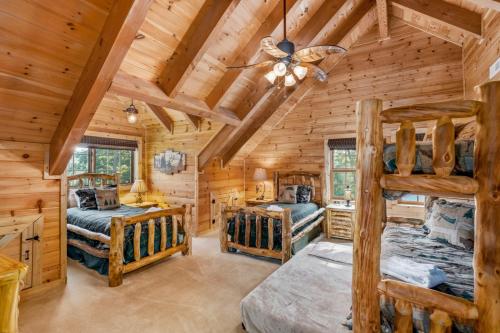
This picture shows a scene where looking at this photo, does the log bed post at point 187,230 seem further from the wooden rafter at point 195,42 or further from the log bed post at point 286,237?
the wooden rafter at point 195,42

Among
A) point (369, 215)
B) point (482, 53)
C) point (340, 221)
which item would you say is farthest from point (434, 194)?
point (340, 221)

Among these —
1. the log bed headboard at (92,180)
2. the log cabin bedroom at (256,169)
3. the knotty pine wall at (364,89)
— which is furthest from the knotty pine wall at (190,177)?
the knotty pine wall at (364,89)

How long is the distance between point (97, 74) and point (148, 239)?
7.01 ft

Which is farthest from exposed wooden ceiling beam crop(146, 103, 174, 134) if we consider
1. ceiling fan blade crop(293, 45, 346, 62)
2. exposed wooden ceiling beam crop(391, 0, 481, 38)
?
exposed wooden ceiling beam crop(391, 0, 481, 38)

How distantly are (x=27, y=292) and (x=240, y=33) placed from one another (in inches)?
154

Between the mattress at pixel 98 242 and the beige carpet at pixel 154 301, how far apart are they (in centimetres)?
14

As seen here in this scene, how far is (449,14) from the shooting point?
3.00 meters

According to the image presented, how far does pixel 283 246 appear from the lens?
3479mm

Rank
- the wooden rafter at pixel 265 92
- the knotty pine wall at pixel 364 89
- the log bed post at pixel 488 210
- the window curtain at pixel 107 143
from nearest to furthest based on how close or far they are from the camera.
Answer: the log bed post at pixel 488 210
the wooden rafter at pixel 265 92
the knotty pine wall at pixel 364 89
the window curtain at pixel 107 143

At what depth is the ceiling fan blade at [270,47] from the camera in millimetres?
2268

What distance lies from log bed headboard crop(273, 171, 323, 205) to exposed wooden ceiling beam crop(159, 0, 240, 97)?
10.4 feet

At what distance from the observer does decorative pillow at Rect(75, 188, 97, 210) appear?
4.16 metres

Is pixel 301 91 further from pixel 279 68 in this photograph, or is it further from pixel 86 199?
pixel 86 199

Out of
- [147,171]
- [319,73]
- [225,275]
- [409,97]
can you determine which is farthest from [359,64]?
[147,171]
